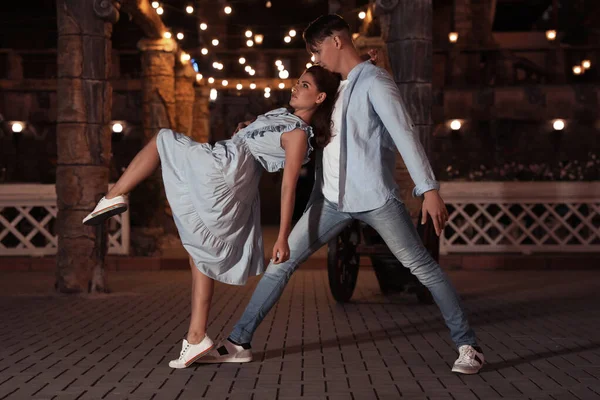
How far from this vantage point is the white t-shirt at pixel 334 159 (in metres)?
4.76

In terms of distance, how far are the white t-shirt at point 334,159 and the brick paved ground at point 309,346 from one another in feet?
2.97

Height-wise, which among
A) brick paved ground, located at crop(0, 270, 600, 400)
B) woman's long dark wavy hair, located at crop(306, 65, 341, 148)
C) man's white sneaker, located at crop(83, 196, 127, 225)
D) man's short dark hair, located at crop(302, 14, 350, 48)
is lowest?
brick paved ground, located at crop(0, 270, 600, 400)

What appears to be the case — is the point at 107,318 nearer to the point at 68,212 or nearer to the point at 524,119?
the point at 68,212

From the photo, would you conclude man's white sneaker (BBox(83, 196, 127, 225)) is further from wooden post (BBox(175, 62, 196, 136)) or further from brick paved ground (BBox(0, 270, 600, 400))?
wooden post (BBox(175, 62, 196, 136))

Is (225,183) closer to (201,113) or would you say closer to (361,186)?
(361,186)

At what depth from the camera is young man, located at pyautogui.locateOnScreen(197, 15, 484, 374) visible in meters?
4.54

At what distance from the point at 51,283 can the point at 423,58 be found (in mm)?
4277

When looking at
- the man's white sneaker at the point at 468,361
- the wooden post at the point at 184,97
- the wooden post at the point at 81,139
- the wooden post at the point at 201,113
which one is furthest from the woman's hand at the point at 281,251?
the wooden post at the point at 201,113

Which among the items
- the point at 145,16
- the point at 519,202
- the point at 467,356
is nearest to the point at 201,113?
the point at 145,16

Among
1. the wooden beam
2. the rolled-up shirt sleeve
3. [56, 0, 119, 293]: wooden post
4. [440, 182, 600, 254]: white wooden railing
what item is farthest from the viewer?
[440, 182, 600, 254]: white wooden railing

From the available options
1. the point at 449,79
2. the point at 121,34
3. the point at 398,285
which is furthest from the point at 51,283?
the point at 121,34

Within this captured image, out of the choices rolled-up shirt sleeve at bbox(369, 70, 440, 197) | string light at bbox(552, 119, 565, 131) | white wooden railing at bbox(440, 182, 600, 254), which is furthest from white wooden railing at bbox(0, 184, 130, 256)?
string light at bbox(552, 119, 565, 131)

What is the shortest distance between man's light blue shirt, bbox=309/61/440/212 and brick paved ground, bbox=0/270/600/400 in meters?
0.89

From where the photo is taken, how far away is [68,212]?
826cm
